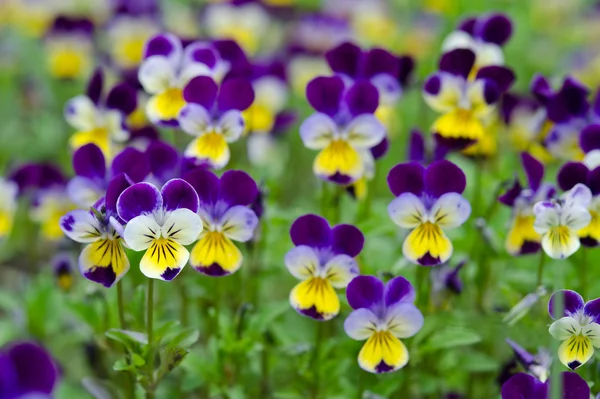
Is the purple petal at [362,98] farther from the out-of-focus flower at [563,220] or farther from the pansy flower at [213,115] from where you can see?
the out-of-focus flower at [563,220]

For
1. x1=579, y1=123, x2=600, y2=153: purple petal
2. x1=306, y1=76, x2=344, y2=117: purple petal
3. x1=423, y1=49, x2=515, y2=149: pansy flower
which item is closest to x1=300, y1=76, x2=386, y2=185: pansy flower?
x1=306, y1=76, x2=344, y2=117: purple petal

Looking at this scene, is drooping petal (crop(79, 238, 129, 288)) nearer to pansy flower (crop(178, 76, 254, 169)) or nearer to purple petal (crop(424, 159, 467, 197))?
pansy flower (crop(178, 76, 254, 169))

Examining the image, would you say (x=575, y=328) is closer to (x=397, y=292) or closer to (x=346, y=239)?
(x=397, y=292)

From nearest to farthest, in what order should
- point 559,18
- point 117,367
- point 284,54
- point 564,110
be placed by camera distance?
point 117,367
point 564,110
point 284,54
point 559,18

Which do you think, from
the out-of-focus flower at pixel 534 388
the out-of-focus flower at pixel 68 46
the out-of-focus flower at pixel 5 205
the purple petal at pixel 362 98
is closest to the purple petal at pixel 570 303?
the out-of-focus flower at pixel 534 388

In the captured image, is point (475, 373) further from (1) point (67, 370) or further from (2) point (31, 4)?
(2) point (31, 4)

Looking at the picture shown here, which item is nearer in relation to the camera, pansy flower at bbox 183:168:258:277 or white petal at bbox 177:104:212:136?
pansy flower at bbox 183:168:258:277

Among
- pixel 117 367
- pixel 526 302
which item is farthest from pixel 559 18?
pixel 117 367
